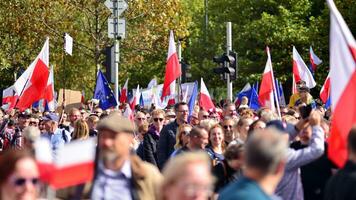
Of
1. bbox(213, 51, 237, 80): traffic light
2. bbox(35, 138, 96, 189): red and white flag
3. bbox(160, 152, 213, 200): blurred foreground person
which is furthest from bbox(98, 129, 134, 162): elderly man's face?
bbox(213, 51, 237, 80): traffic light

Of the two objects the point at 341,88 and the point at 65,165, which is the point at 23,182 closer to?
the point at 65,165

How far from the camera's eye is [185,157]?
5562 mm

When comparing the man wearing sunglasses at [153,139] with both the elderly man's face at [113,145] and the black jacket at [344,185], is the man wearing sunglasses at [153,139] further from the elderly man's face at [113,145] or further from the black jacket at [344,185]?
the elderly man's face at [113,145]

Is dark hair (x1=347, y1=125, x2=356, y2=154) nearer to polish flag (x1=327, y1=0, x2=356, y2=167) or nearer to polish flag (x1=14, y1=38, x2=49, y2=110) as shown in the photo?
polish flag (x1=327, y1=0, x2=356, y2=167)

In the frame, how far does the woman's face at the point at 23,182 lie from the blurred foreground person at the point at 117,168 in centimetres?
105

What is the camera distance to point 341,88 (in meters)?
8.72

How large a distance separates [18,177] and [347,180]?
2.56m

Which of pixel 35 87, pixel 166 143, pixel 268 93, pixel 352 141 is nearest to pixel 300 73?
pixel 35 87

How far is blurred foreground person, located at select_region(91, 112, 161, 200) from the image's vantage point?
22.2 ft

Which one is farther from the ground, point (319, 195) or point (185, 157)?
point (185, 157)

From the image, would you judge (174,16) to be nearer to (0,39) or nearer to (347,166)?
(0,39)

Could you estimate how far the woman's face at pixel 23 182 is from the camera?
5684 mm

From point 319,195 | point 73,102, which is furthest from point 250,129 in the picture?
point 73,102

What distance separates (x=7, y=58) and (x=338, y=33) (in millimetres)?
38676
